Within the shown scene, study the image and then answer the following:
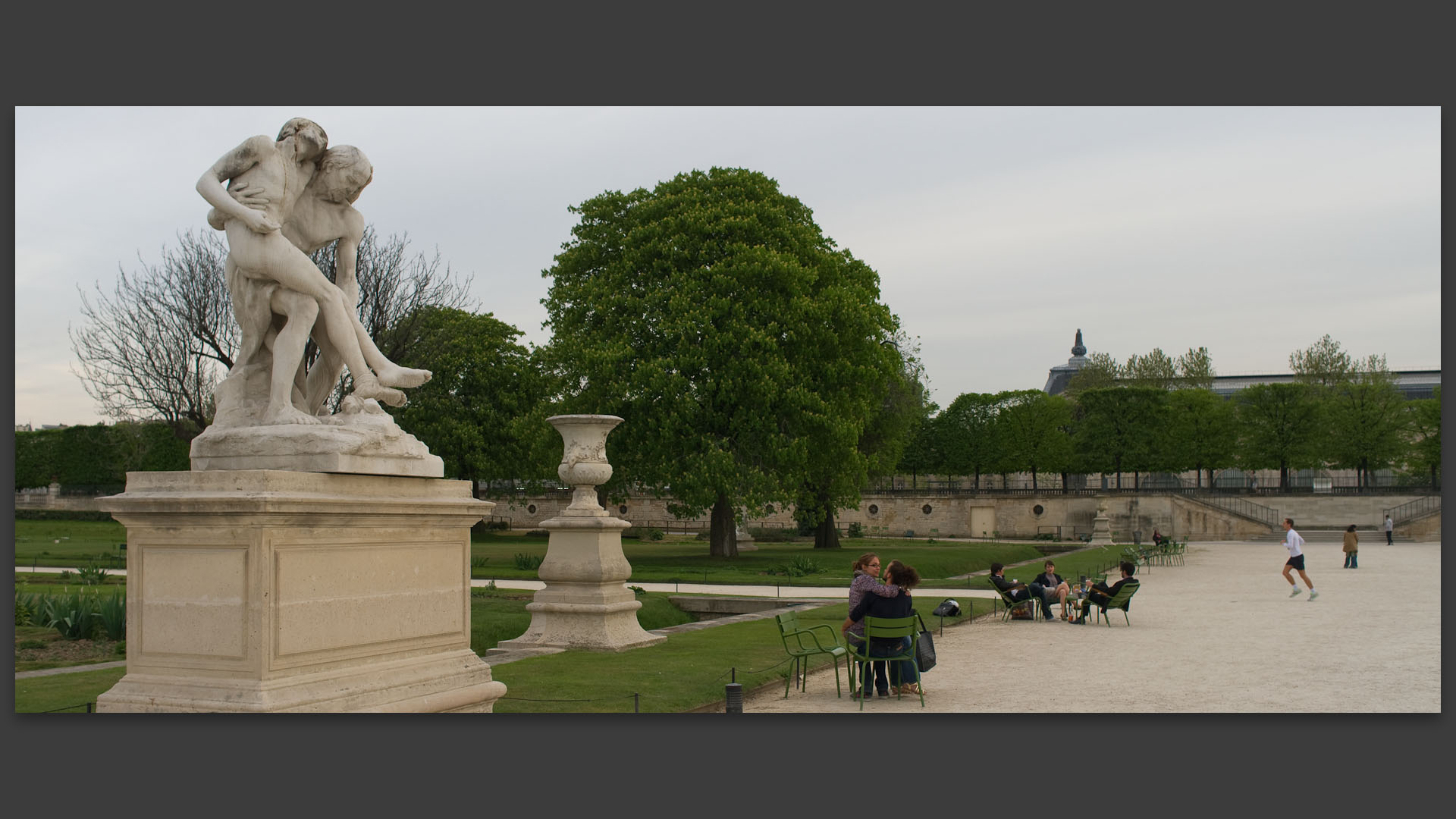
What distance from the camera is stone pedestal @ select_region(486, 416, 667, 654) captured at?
1203cm

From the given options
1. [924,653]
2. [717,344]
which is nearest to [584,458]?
[924,653]

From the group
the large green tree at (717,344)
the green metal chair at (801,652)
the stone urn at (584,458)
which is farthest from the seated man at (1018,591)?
the large green tree at (717,344)

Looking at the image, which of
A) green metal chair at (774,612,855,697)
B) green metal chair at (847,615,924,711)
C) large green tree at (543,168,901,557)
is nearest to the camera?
green metal chair at (847,615,924,711)

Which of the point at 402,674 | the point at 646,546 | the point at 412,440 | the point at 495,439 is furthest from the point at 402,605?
the point at 495,439

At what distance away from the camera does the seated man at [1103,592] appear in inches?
589

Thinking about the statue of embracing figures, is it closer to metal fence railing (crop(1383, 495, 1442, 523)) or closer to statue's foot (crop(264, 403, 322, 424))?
statue's foot (crop(264, 403, 322, 424))

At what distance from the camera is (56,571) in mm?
20859

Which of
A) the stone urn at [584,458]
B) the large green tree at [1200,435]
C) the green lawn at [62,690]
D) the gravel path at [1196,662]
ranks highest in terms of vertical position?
the large green tree at [1200,435]

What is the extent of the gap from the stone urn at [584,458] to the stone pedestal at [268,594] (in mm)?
6142

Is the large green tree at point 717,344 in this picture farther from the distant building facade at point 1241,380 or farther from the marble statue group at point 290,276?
the distant building facade at point 1241,380

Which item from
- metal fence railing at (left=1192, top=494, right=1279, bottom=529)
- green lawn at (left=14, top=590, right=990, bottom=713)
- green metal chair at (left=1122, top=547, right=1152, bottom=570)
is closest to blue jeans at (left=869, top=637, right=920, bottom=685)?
green lawn at (left=14, top=590, right=990, bottom=713)

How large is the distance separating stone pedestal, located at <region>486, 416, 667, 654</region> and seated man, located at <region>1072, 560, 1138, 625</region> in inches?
233

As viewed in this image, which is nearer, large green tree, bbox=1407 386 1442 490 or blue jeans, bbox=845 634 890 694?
blue jeans, bbox=845 634 890 694

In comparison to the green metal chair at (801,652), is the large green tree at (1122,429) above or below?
above
